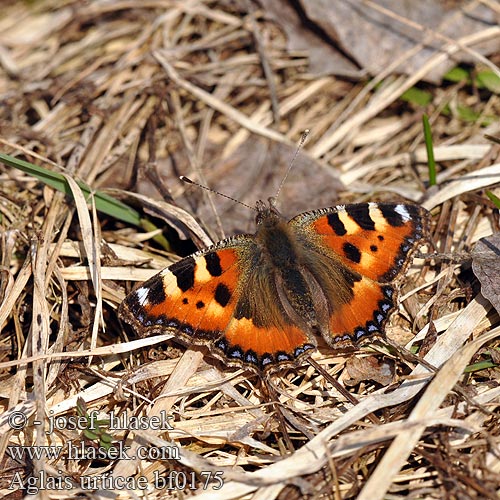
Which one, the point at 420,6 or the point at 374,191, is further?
the point at 420,6

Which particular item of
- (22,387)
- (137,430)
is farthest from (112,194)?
(137,430)

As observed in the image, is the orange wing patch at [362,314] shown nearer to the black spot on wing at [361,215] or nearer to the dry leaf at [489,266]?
the black spot on wing at [361,215]

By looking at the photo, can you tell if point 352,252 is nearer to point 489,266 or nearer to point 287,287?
point 287,287

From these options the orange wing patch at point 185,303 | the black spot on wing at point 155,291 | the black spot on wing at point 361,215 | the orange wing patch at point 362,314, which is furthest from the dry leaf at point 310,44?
the black spot on wing at point 155,291

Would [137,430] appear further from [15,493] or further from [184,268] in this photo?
[184,268]

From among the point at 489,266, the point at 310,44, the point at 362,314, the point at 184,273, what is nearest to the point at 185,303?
the point at 184,273
